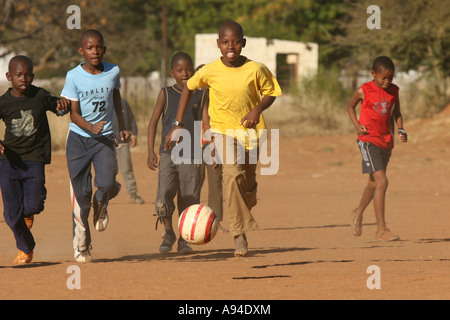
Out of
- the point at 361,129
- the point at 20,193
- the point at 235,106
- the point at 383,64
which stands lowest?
the point at 20,193

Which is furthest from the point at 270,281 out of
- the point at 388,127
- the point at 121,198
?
the point at 121,198

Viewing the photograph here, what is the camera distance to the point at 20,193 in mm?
7441

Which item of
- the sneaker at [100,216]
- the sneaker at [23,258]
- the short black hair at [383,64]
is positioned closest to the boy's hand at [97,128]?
the sneaker at [100,216]

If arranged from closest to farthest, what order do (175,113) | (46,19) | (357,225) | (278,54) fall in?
(175,113) < (357,225) < (46,19) < (278,54)

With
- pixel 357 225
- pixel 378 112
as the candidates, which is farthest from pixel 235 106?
pixel 357 225

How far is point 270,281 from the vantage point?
20.4 ft

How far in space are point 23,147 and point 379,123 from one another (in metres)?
4.01

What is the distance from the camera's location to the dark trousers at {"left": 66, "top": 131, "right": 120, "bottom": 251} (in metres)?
7.48

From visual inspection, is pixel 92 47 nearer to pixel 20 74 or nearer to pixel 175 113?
pixel 20 74

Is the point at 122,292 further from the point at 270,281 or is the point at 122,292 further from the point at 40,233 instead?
the point at 40,233

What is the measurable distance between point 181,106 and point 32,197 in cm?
159

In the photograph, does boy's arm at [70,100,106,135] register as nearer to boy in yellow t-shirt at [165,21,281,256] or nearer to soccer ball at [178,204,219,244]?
boy in yellow t-shirt at [165,21,281,256]

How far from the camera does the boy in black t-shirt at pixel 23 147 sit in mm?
7273

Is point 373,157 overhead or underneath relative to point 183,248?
overhead
